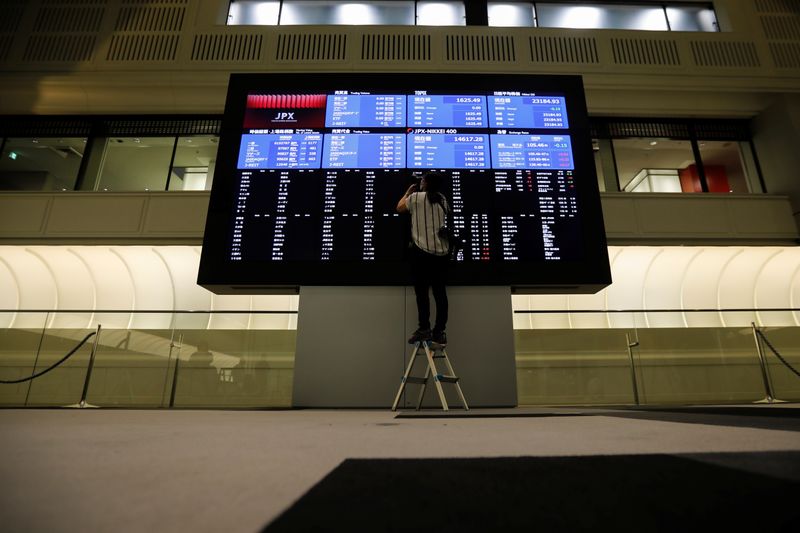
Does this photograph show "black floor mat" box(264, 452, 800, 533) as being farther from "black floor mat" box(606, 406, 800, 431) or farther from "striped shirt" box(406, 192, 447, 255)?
"striped shirt" box(406, 192, 447, 255)

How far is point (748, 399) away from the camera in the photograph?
410 cm

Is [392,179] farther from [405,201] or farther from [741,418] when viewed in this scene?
[741,418]

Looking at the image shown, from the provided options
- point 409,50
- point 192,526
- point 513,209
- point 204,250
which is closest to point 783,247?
point 513,209

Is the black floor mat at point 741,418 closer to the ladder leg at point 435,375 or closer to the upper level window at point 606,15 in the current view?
the ladder leg at point 435,375

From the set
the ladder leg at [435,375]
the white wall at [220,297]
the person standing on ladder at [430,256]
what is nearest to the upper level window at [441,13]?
the white wall at [220,297]

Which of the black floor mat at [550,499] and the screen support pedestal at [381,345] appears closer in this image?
the black floor mat at [550,499]

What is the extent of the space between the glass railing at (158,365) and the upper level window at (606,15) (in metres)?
6.24

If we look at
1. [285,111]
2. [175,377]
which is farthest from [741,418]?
[175,377]

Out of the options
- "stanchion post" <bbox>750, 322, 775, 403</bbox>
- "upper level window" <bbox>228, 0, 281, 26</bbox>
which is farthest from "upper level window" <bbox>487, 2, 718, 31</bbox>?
"stanchion post" <bbox>750, 322, 775, 403</bbox>

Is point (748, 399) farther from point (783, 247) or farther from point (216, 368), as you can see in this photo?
point (216, 368)

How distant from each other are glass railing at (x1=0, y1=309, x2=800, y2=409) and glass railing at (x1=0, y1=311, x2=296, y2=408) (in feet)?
0.03

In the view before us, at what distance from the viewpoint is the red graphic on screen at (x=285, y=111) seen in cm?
386

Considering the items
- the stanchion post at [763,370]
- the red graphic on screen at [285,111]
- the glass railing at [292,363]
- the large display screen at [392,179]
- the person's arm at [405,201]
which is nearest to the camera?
the person's arm at [405,201]

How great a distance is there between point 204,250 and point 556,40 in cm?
613
